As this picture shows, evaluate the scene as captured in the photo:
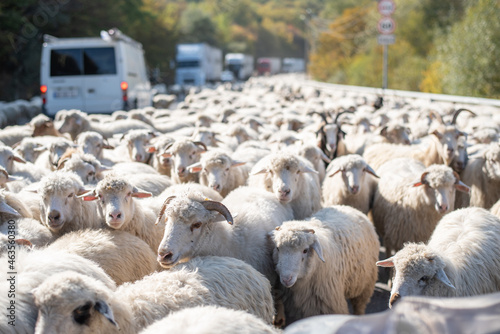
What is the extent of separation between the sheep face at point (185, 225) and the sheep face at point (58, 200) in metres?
0.96

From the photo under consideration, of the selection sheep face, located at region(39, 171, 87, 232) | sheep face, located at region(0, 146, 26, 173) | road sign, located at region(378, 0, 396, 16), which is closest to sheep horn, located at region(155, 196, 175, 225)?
sheep face, located at region(39, 171, 87, 232)

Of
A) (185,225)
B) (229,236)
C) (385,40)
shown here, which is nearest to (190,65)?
(385,40)

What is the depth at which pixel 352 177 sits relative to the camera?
19.0 ft

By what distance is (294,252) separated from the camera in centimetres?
389

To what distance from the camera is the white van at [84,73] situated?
1163 cm

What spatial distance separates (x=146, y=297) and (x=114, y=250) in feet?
3.36

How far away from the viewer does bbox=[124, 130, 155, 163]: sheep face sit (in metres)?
7.67

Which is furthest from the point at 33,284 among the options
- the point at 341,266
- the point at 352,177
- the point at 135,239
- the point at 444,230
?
the point at 352,177

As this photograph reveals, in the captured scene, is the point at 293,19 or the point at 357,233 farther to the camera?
the point at 293,19

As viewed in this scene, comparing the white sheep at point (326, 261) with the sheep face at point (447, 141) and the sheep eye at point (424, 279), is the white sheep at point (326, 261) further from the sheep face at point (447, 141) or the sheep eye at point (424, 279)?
the sheep face at point (447, 141)

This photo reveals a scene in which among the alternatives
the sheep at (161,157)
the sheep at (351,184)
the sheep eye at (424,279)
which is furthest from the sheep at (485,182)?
the sheep at (161,157)

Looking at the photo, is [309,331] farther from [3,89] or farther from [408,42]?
[408,42]

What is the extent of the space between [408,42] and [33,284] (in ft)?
116

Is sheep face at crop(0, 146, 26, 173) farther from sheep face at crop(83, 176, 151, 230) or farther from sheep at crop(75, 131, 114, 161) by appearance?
sheep face at crop(83, 176, 151, 230)
